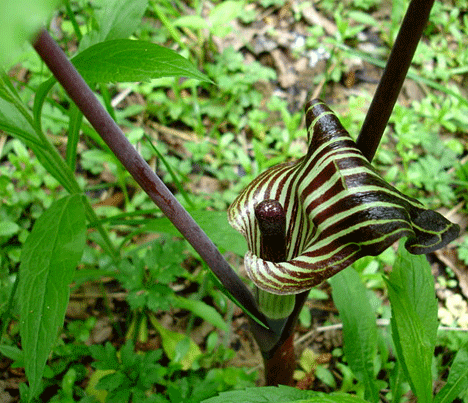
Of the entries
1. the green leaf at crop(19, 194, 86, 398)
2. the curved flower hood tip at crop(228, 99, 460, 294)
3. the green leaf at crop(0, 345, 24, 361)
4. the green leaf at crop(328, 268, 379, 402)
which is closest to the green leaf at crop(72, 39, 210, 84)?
A: the curved flower hood tip at crop(228, 99, 460, 294)

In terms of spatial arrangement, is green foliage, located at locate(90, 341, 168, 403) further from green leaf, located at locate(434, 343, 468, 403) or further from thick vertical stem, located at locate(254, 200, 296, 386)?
green leaf, located at locate(434, 343, 468, 403)

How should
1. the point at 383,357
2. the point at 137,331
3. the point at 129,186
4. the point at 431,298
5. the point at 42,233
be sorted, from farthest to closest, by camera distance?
the point at 129,186 < the point at 137,331 < the point at 383,357 < the point at 431,298 < the point at 42,233

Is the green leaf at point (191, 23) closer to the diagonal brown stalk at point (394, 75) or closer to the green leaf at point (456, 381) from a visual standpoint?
the diagonal brown stalk at point (394, 75)

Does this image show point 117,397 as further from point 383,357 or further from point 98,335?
point 383,357

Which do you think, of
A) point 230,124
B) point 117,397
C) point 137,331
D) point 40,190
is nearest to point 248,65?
point 230,124

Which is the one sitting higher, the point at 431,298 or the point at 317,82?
the point at 317,82

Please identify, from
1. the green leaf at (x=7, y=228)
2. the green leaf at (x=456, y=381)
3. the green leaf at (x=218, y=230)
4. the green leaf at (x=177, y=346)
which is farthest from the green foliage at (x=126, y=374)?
the green leaf at (x=456, y=381)
